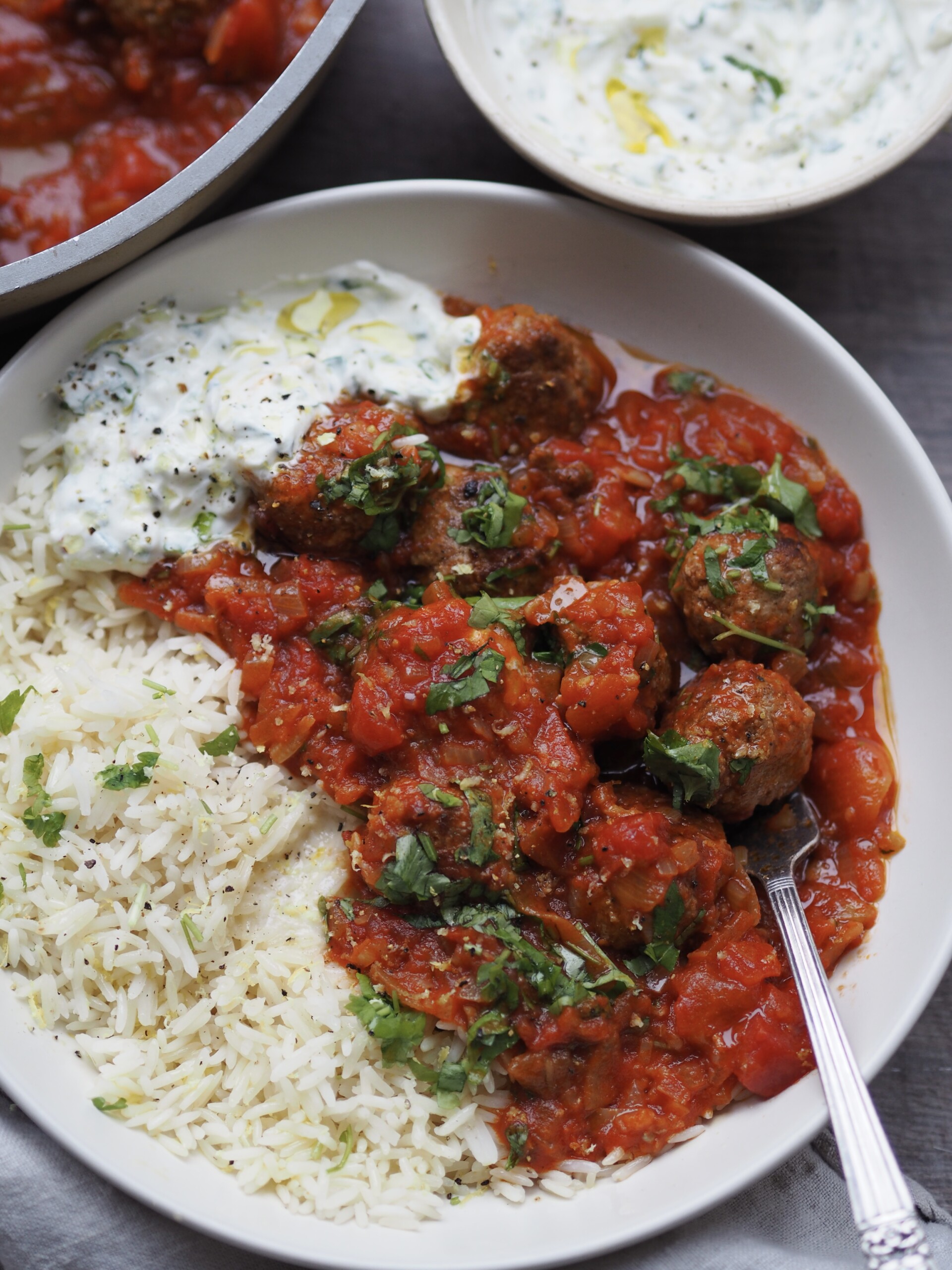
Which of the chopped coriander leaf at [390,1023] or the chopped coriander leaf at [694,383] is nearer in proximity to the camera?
the chopped coriander leaf at [390,1023]

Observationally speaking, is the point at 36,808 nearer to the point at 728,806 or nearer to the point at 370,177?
the point at 728,806

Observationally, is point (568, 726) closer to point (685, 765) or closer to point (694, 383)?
point (685, 765)

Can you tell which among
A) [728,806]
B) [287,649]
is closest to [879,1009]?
[728,806]

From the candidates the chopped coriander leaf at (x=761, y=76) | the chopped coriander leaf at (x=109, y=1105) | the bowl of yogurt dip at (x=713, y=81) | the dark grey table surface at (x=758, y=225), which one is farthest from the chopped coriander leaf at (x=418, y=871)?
the chopped coriander leaf at (x=761, y=76)

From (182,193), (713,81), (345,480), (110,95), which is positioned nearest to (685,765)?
(345,480)

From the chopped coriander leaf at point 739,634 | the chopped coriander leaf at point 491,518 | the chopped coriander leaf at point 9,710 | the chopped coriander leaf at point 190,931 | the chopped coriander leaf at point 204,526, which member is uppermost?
the chopped coriander leaf at point 739,634

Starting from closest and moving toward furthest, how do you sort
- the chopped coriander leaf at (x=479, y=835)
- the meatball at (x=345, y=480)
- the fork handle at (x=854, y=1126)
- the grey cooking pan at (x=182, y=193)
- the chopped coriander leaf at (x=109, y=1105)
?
the fork handle at (x=854, y=1126)
the chopped coriander leaf at (x=479, y=835)
the chopped coriander leaf at (x=109, y=1105)
the grey cooking pan at (x=182, y=193)
the meatball at (x=345, y=480)

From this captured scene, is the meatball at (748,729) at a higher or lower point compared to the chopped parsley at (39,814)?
higher

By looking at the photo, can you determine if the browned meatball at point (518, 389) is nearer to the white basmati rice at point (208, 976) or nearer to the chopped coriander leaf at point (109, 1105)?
the white basmati rice at point (208, 976)
